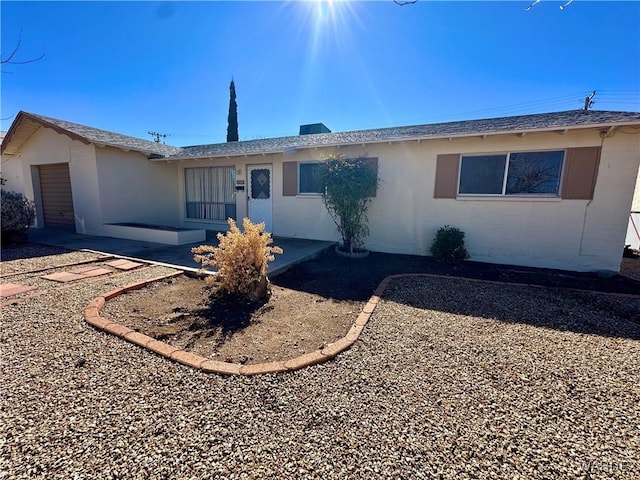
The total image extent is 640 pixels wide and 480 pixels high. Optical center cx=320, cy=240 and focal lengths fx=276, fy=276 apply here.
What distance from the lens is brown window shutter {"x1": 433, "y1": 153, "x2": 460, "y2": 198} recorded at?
662 centimetres

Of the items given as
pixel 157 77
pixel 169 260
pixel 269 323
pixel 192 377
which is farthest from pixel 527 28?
pixel 157 77

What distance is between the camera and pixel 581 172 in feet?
18.7

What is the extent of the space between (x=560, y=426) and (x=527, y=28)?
21.1ft

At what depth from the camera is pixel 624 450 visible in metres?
1.68

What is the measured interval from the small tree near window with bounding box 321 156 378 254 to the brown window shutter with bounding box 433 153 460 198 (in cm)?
152

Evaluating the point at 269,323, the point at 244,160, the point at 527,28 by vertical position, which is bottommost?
the point at 269,323

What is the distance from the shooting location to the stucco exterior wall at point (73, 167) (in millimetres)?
8984

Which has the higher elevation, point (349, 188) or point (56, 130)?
point (56, 130)

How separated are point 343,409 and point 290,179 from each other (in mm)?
7436

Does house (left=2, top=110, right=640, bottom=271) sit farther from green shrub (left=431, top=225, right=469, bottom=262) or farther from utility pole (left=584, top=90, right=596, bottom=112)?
utility pole (left=584, top=90, right=596, bottom=112)

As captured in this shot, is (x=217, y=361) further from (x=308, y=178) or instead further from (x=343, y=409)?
(x=308, y=178)

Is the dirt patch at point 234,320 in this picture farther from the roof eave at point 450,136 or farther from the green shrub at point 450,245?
the roof eave at point 450,136

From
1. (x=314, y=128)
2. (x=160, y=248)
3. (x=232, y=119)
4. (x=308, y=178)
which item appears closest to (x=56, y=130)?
(x=160, y=248)

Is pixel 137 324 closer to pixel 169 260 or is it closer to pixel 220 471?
pixel 220 471
